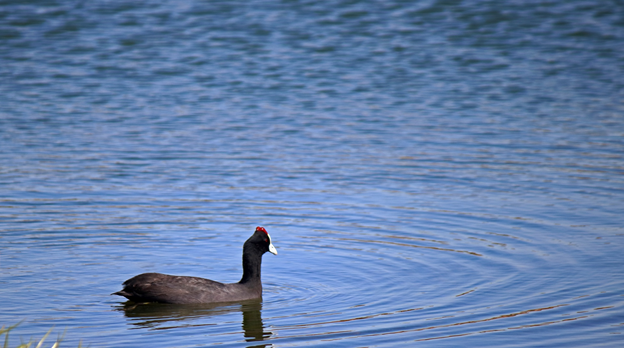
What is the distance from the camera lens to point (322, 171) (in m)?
15.1

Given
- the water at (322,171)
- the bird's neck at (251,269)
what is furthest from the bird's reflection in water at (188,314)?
the bird's neck at (251,269)

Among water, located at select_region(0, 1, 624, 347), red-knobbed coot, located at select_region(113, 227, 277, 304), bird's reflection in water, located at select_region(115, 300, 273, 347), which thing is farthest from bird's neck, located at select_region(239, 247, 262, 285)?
water, located at select_region(0, 1, 624, 347)

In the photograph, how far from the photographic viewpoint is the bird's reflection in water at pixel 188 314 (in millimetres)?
8672

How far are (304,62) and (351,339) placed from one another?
17320 mm

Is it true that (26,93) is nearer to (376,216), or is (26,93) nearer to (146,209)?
(146,209)

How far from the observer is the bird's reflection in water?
341 inches

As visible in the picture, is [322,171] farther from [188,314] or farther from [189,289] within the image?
[188,314]

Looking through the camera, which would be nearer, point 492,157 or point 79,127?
point 492,157

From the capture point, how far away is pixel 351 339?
26.7ft

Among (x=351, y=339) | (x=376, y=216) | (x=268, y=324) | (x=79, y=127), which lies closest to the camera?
(x=351, y=339)

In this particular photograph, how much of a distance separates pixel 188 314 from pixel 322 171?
249 inches

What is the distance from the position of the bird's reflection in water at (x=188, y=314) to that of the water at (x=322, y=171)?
0.04 m

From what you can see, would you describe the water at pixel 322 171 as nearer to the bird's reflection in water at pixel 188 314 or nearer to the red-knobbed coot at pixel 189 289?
the bird's reflection in water at pixel 188 314

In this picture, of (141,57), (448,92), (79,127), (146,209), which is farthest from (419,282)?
(141,57)
